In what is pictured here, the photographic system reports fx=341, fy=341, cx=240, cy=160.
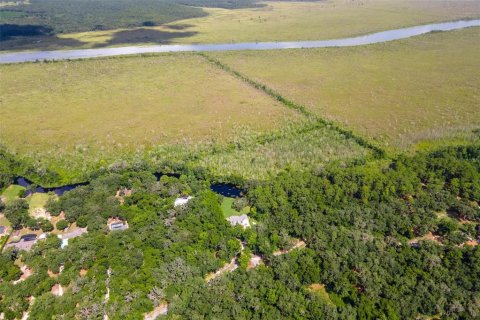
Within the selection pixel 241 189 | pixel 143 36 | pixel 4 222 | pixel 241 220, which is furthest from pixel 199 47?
pixel 241 220

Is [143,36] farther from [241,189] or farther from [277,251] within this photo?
[277,251]

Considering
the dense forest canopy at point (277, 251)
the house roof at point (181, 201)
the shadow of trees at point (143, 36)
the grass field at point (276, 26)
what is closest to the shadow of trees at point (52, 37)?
the shadow of trees at point (143, 36)

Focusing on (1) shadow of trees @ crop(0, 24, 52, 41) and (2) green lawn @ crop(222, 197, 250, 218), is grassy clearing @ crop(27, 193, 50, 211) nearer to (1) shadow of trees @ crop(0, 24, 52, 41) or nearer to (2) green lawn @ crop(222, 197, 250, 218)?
(2) green lawn @ crop(222, 197, 250, 218)

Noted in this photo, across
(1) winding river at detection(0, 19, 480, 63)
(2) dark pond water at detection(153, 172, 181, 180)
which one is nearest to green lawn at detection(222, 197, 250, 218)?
(2) dark pond water at detection(153, 172, 181, 180)

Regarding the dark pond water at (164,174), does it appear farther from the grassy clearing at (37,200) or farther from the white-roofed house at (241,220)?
the grassy clearing at (37,200)

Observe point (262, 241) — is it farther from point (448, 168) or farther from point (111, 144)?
point (111, 144)
